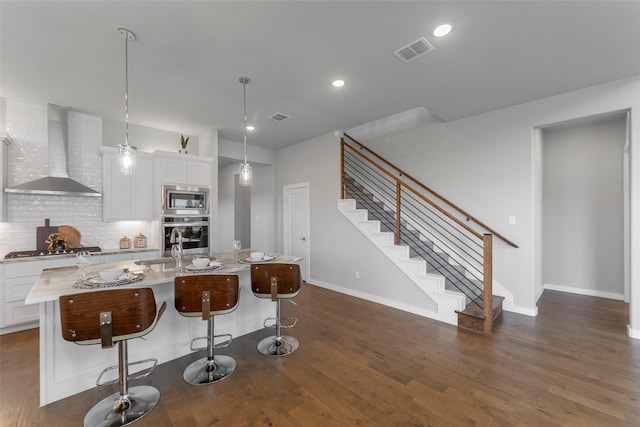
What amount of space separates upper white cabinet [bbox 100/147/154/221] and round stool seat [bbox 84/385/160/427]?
3017mm

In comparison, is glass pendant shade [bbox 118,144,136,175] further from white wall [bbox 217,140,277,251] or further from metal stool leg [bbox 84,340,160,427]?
white wall [bbox 217,140,277,251]

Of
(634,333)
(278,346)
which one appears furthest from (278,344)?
(634,333)

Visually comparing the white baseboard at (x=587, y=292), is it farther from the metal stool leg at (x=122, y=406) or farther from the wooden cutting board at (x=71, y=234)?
the wooden cutting board at (x=71, y=234)

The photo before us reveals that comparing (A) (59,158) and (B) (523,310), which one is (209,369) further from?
(B) (523,310)

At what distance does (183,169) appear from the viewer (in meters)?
4.67

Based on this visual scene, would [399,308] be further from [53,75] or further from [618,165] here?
[53,75]

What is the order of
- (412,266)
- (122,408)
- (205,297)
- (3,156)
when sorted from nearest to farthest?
(122,408)
(205,297)
(3,156)
(412,266)

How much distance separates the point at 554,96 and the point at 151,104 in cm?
555

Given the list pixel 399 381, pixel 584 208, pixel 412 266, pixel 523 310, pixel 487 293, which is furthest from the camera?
pixel 584 208

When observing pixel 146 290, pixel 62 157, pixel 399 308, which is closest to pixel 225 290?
pixel 146 290

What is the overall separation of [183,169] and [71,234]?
1867 mm

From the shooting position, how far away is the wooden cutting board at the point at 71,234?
4031 mm

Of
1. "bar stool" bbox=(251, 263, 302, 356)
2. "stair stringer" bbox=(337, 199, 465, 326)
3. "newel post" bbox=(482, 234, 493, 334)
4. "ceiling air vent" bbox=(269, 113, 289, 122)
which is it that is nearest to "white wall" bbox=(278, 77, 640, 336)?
"stair stringer" bbox=(337, 199, 465, 326)

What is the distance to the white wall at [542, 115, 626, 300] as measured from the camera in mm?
4445
